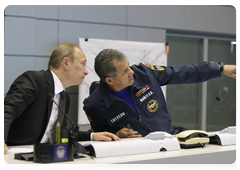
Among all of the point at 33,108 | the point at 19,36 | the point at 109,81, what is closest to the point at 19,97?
the point at 33,108

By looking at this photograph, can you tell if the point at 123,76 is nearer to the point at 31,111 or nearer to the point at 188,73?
the point at 188,73

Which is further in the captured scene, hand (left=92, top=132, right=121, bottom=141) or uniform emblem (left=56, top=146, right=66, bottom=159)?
hand (left=92, top=132, right=121, bottom=141)

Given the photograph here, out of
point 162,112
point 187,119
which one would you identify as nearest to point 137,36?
point 187,119

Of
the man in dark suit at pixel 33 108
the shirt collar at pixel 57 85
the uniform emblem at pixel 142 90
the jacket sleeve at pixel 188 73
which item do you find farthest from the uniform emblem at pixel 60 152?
the jacket sleeve at pixel 188 73

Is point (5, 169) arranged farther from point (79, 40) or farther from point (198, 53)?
point (198, 53)

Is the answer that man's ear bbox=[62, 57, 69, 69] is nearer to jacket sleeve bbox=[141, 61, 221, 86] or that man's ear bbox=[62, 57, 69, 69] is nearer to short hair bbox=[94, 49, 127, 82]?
short hair bbox=[94, 49, 127, 82]

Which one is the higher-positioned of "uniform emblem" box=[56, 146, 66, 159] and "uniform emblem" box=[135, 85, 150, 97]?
"uniform emblem" box=[135, 85, 150, 97]

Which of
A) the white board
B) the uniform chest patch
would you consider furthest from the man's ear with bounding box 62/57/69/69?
the white board

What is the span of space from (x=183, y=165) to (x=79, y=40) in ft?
9.20

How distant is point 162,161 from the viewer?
1.26 meters

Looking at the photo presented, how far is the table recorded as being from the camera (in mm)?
1139

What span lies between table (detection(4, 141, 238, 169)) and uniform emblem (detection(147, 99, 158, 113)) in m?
0.58

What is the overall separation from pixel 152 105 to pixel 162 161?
2.72 feet

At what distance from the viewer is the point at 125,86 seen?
2020 millimetres
